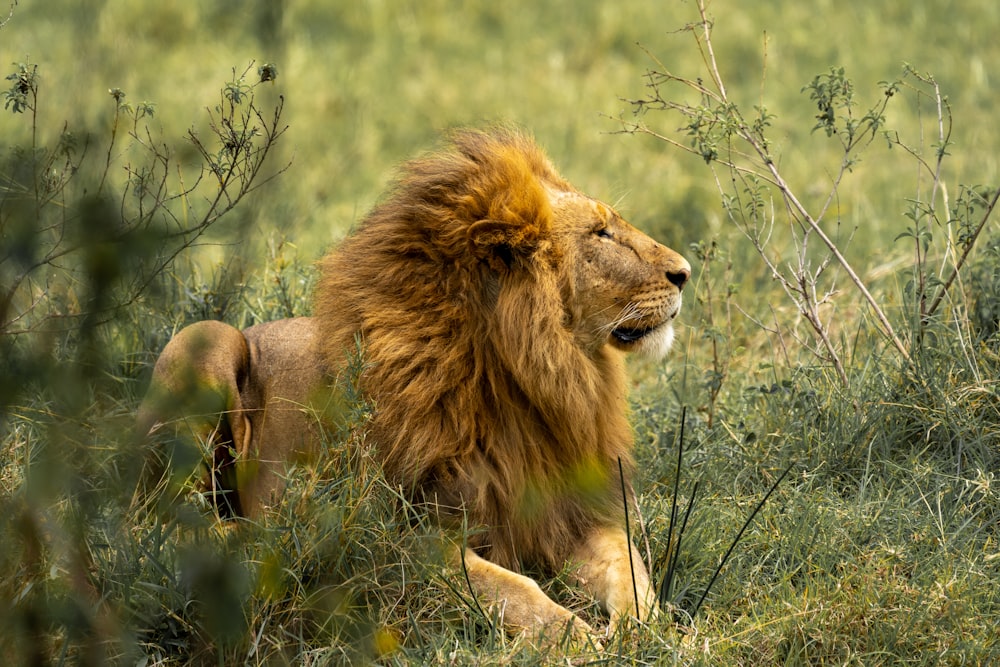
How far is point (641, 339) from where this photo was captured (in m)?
3.46

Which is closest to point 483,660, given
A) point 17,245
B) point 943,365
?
point 17,245

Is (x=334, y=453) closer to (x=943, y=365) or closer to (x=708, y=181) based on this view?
(x=943, y=365)

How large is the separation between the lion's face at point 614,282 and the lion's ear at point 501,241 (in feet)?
0.36

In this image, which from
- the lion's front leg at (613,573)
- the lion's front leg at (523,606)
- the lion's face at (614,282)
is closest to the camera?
the lion's front leg at (523,606)

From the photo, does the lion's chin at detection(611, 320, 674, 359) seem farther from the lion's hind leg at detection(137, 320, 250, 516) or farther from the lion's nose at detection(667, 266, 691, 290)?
the lion's hind leg at detection(137, 320, 250, 516)

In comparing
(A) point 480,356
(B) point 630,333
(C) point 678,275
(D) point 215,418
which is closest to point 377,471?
(A) point 480,356

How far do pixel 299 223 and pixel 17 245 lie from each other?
15.7ft

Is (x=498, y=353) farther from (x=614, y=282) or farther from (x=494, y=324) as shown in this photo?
(x=614, y=282)

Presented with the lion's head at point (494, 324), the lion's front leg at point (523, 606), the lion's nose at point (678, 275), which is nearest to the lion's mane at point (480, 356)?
the lion's head at point (494, 324)

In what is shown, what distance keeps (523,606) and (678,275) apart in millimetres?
1044

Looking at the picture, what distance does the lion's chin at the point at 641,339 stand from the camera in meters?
3.46

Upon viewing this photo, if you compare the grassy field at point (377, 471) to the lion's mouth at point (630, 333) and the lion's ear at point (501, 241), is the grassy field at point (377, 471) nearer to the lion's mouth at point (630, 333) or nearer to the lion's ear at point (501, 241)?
the lion's mouth at point (630, 333)

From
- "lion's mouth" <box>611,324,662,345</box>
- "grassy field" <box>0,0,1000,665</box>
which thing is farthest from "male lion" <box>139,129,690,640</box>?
"grassy field" <box>0,0,1000,665</box>

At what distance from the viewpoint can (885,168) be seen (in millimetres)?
7996
